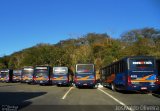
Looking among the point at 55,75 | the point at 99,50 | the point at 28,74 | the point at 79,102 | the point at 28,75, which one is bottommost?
the point at 79,102

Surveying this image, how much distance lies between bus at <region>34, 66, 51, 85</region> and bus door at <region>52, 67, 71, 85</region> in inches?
139

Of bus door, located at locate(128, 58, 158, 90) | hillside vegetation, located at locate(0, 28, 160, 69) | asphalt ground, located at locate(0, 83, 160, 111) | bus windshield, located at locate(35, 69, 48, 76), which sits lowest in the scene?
asphalt ground, located at locate(0, 83, 160, 111)

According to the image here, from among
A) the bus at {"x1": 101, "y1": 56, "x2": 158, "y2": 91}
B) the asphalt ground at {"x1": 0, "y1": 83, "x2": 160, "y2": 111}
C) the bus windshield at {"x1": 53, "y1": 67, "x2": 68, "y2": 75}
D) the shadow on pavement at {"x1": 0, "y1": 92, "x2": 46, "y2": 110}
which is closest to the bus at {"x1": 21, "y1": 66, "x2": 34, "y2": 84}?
the bus windshield at {"x1": 53, "y1": 67, "x2": 68, "y2": 75}

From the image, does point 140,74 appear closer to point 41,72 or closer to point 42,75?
point 42,75

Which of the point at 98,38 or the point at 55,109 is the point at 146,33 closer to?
the point at 98,38

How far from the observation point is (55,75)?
49.8 meters

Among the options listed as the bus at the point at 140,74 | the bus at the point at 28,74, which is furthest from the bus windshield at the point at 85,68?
the bus at the point at 28,74

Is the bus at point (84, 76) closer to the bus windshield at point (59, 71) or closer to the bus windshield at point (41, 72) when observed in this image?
the bus windshield at point (59, 71)

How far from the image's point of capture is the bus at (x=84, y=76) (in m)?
41.4

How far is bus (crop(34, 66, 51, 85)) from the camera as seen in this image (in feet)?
174

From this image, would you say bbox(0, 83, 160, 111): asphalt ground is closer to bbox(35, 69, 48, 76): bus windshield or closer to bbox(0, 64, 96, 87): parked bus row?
bbox(0, 64, 96, 87): parked bus row

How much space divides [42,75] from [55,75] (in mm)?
4065

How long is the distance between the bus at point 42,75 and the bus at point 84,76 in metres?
12.3

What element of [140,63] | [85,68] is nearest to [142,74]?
[140,63]
